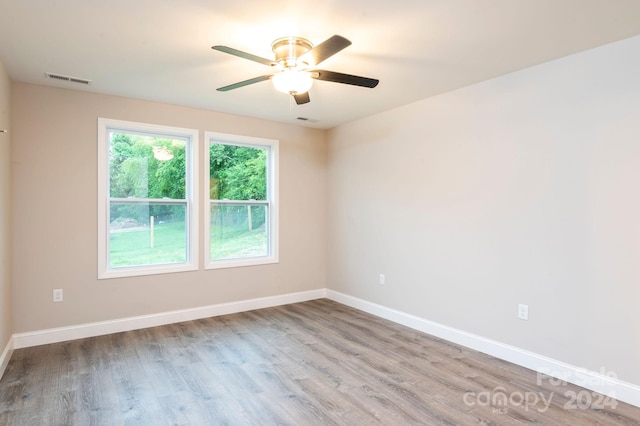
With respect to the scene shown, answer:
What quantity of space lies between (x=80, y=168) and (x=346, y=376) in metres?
3.32

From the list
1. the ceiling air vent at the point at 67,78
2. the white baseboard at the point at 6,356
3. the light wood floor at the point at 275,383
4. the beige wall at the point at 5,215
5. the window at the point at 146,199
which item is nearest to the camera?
the light wood floor at the point at 275,383

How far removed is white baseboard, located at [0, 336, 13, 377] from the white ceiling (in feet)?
7.94

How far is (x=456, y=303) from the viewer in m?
3.63

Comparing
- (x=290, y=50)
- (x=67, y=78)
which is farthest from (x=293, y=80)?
(x=67, y=78)

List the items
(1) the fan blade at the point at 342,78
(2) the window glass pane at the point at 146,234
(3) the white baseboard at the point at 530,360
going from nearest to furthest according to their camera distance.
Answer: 1. (1) the fan blade at the point at 342,78
2. (3) the white baseboard at the point at 530,360
3. (2) the window glass pane at the point at 146,234

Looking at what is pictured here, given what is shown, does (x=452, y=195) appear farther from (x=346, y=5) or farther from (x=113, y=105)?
(x=113, y=105)

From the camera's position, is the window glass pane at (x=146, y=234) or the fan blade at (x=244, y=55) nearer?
the fan blade at (x=244, y=55)

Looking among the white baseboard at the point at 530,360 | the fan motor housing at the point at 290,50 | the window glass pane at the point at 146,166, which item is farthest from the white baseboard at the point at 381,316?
the fan motor housing at the point at 290,50

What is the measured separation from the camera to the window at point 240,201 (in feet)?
15.0

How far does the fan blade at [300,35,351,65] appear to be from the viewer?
1993 millimetres

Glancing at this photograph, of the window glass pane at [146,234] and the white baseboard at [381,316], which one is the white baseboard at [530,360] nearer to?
the white baseboard at [381,316]

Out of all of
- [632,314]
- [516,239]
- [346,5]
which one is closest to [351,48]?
[346,5]

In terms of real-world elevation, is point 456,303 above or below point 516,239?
below

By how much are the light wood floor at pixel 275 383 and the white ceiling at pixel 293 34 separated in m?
2.53
